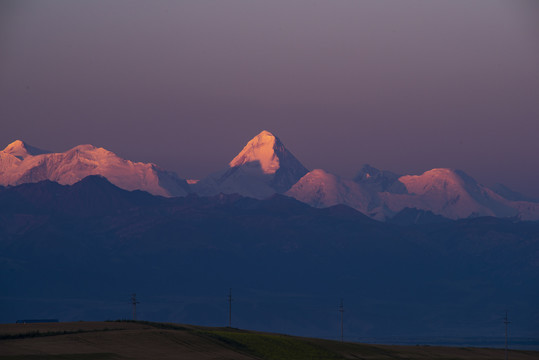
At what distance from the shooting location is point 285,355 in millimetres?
173750

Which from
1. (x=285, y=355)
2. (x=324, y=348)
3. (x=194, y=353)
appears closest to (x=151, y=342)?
(x=194, y=353)

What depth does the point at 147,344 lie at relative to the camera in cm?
16412

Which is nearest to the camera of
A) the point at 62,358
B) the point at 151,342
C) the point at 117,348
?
the point at 62,358

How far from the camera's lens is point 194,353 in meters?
162

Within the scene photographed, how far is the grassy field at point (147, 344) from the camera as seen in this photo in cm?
14900

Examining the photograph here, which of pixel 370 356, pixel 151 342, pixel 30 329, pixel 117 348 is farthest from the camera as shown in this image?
pixel 370 356

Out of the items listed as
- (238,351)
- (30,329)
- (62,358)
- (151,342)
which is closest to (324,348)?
(238,351)

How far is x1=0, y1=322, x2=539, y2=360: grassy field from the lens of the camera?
149000 mm

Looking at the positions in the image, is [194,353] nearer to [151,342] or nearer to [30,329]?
[151,342]

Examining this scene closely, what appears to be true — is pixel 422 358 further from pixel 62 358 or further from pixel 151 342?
pixel 62 358

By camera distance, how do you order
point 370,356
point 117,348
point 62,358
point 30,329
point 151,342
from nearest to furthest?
point 62,358 < point 117,348 < point 151,342 < point 30,329 < point 370,356

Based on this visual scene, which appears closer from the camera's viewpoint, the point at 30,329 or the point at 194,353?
the point at 194,353

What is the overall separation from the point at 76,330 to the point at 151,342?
15707 mm

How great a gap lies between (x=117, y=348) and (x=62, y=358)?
660 inches
